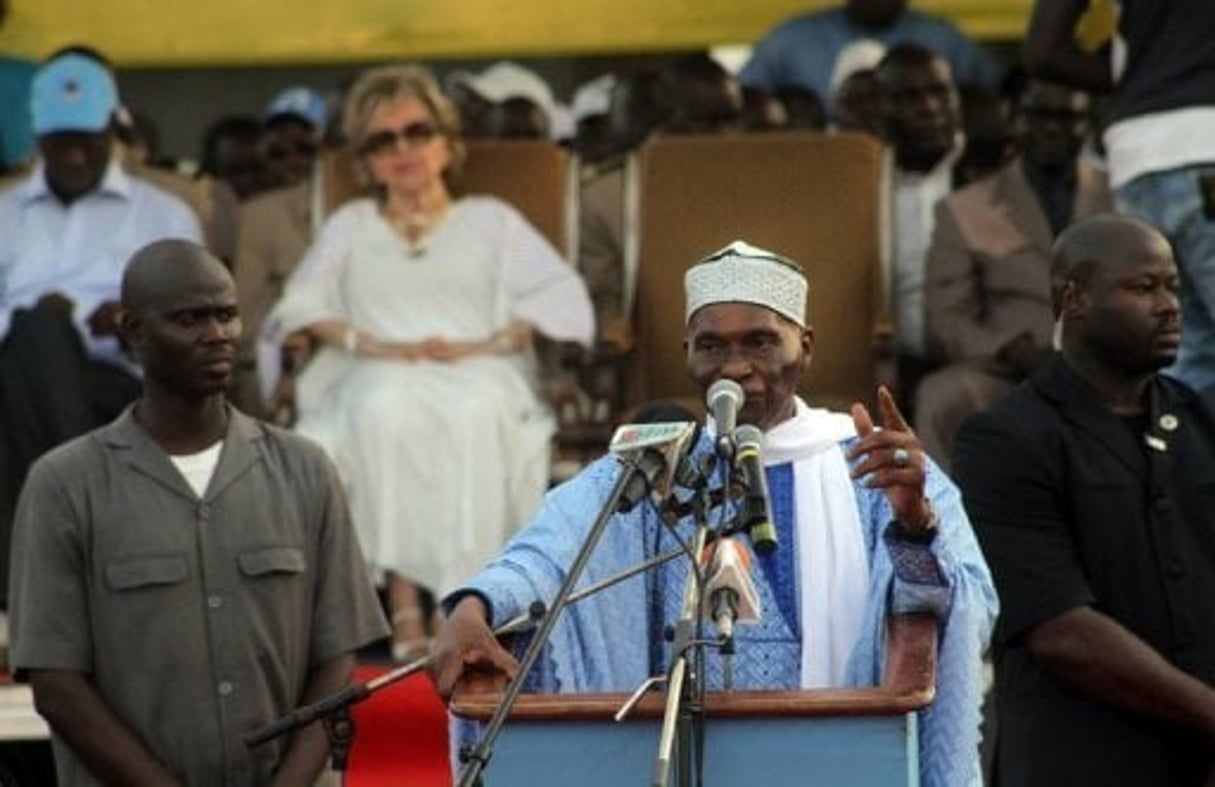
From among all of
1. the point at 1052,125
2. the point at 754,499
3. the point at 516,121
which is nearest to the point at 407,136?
the point at 516,121

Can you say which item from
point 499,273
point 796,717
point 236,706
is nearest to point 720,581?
point 796,717

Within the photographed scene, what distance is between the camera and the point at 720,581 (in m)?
6.64

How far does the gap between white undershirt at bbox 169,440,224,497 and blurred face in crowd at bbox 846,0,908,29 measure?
6.37 meters

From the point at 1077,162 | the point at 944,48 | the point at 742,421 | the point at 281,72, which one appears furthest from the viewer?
the point at 281,72

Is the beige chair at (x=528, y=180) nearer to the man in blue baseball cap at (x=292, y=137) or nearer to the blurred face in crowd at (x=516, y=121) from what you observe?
the blurred face in crowd at (x=516, y=121)

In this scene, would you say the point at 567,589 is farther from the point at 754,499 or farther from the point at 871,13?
the point at 871,13

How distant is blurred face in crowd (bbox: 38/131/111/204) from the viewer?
12.6 meters

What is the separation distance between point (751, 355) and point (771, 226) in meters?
5.17

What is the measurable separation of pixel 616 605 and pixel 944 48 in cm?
712

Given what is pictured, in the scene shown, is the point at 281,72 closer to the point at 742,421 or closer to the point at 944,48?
the point at 944,48

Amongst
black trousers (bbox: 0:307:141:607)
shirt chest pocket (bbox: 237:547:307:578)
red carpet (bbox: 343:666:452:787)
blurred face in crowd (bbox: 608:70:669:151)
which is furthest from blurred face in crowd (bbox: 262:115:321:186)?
shirt chest pocket (bbox: 237:547:307:578)

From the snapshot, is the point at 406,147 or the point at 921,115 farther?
the point at 921,115

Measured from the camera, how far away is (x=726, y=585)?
6648 mm

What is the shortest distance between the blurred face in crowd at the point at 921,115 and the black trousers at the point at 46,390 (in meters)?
2.93
